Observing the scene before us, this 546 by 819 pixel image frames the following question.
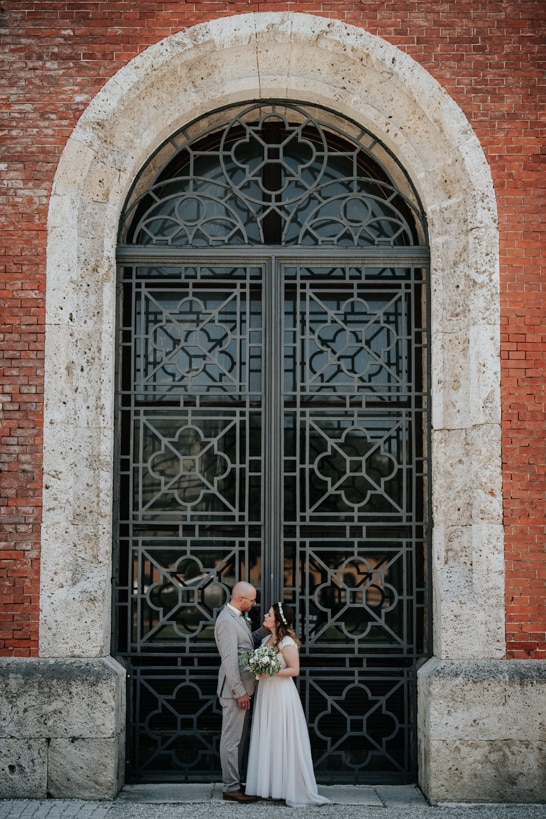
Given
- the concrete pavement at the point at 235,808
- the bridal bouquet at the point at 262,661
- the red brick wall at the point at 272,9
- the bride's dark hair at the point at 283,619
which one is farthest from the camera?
the red brick wall at the point at 272,9

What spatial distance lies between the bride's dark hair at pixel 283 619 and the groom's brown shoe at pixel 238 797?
1.08 metres

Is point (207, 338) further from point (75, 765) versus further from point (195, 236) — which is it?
point (75, 765)

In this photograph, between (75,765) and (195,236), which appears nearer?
(75,765)

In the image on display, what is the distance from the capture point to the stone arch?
6.34 metres

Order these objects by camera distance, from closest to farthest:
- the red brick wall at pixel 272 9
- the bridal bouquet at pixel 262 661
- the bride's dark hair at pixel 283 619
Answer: the bridal bouquet at pixel 262 661
the bride's dark hair at pixel 283 619
the red brick wall at pixel 272 9

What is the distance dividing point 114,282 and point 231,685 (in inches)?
124

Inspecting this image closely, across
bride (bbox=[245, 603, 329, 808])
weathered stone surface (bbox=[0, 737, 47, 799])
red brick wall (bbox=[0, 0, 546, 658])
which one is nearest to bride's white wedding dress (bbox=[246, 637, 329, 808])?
bride (bbox=[245, 603, 329, 808])

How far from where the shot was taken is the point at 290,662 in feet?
20.0

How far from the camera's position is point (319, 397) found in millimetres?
6887

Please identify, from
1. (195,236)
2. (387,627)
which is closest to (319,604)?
(387,627)

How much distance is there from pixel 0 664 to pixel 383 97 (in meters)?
5.16

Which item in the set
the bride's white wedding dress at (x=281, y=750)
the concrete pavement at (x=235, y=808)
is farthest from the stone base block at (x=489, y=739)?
the bride's white wedding dress at (x=281, y=750)

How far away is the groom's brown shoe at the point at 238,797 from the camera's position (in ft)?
20.1

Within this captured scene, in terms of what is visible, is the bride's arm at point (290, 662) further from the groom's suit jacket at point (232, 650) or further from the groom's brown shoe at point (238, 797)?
the groom's brown shoe at point (238, 797)
